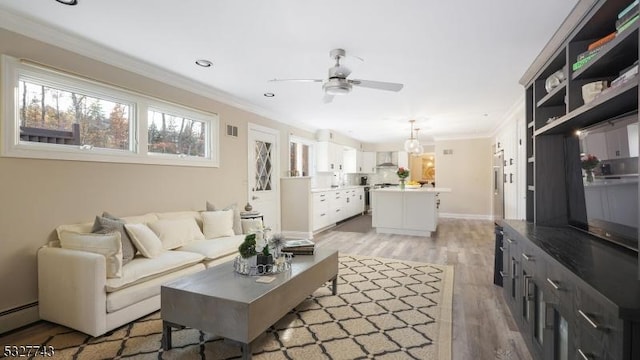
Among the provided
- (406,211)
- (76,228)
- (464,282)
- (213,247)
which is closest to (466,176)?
(406,211)

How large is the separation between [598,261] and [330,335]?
1703mm

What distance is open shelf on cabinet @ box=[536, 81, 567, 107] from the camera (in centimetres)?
231

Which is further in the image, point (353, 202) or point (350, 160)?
point (350, 160)

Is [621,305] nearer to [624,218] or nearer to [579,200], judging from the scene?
[624,218]

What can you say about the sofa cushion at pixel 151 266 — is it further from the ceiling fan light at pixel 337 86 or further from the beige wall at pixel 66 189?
the ceiling fan light at pixel 337 86

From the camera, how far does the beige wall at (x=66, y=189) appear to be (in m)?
2.41

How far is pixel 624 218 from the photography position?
1.79m

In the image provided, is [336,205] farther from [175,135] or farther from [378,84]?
[378,84]

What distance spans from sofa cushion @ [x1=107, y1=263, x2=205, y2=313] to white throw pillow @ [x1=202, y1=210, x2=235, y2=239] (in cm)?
89

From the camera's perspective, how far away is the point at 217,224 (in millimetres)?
3787

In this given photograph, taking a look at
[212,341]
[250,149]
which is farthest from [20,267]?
[250,149]

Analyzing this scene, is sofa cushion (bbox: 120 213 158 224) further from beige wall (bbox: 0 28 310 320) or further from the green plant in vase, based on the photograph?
the green plant in vase

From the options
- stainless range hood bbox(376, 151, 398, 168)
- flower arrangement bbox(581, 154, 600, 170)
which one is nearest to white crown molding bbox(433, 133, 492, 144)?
stainless range hood bbox(376, 151, 398, 168)

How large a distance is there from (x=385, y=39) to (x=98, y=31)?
2.47m
